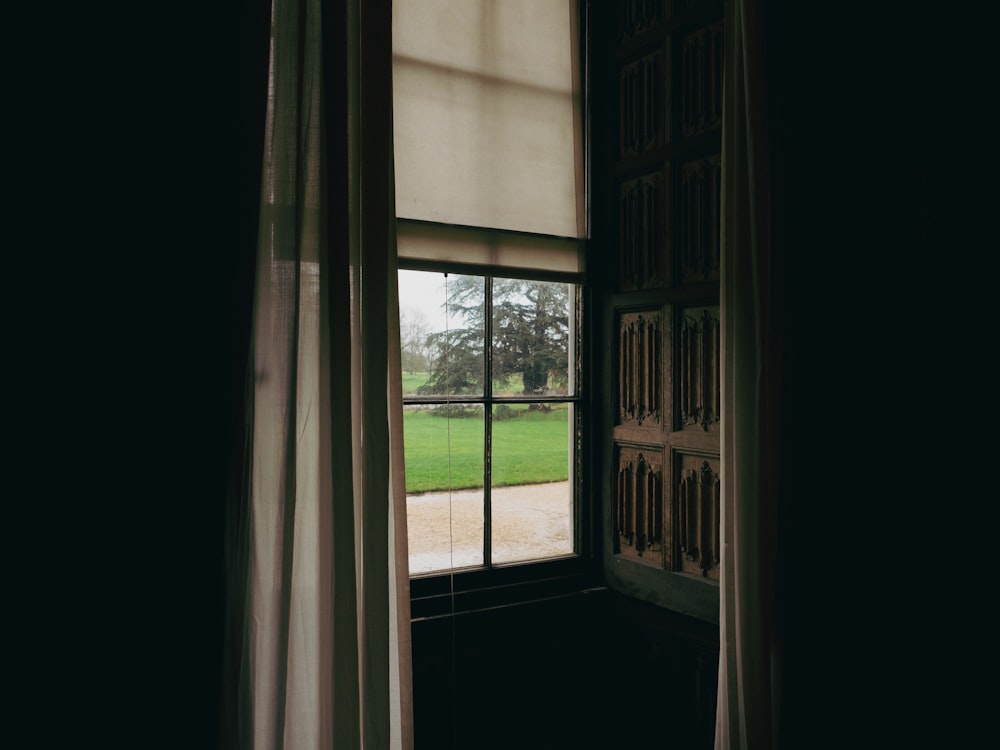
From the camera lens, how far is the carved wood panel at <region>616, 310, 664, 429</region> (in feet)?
6.38

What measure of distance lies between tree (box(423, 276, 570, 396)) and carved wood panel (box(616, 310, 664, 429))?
174 mm

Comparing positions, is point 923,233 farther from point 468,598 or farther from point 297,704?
point 297,704

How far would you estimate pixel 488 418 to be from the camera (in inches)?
75.0

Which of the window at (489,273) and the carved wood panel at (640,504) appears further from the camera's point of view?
the carved wood panel at (640,504)

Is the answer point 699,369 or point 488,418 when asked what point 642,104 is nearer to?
point 699,369

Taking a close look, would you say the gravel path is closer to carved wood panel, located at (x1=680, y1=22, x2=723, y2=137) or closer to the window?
the window

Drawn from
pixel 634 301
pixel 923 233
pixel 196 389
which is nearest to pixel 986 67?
pixel 923 233

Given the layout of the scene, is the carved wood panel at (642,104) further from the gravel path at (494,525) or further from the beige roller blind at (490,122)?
the gravel path at (494,525)

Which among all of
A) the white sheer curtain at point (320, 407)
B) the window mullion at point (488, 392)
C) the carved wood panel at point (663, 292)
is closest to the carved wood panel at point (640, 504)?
the carved wood panel at point (663, 292)

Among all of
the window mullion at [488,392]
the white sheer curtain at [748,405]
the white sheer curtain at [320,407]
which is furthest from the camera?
the window mullion at [488,392]

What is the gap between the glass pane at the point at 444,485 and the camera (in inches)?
71.3

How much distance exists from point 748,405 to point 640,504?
0.47 metres

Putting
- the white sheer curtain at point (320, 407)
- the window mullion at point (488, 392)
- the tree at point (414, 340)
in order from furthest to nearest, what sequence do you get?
the window mullion at point (488, 392), the tree at point (414, 340), the white sheer curtain at point (320, 407)

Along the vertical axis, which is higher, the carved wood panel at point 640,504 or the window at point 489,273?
the window at point 489,273
